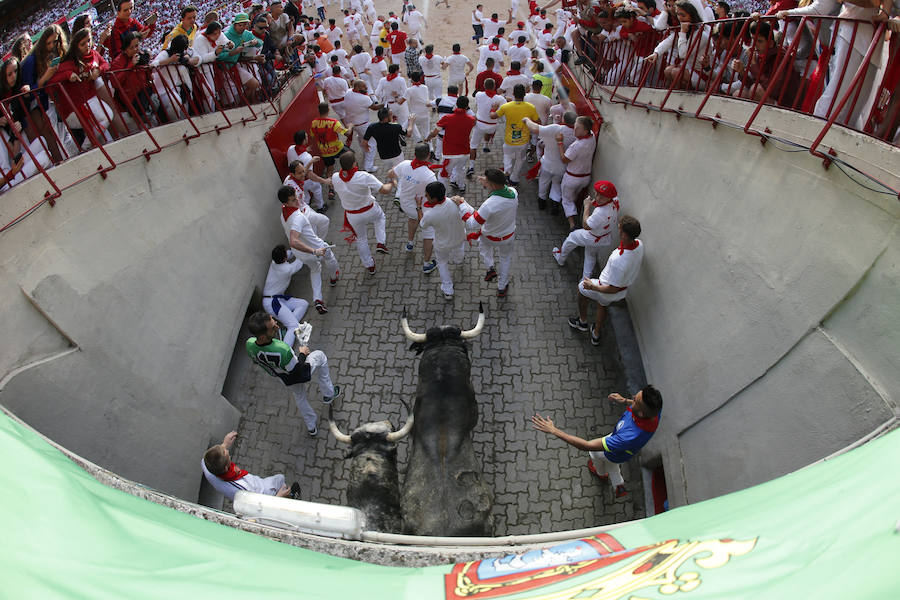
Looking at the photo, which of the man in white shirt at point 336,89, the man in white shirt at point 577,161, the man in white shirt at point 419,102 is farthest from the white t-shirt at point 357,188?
the man in white shirt at point 336,89

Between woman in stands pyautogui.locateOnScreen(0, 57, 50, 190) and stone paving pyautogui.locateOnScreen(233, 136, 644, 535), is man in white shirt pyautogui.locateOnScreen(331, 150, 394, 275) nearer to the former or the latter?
stone paving pyautogui.locateOnScreen(233, 136, 644, 535)

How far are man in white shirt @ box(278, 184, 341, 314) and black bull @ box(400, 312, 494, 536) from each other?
2357mm

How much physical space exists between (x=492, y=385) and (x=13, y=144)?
6226mm

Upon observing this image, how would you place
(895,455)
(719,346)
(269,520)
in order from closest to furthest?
(895,455)
(269,520)
(719,346)

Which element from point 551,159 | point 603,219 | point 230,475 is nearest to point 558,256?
point 603,219

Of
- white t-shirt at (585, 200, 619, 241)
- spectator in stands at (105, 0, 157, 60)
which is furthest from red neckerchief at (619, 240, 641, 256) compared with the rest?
spectator in stands at (105, 0, 157, 60)

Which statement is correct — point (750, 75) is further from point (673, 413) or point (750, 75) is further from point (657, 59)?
point (673, 413)

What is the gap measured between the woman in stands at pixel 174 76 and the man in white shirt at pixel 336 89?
12.2 ft

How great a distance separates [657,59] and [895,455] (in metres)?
6.86

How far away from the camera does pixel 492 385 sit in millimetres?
6301

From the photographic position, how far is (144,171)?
5.52m

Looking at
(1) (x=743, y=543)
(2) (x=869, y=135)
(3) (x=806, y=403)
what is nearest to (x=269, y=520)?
(1) (x=743, y=543)

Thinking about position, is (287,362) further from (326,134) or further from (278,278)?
(326,134)

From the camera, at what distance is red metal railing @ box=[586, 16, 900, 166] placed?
141 inches
